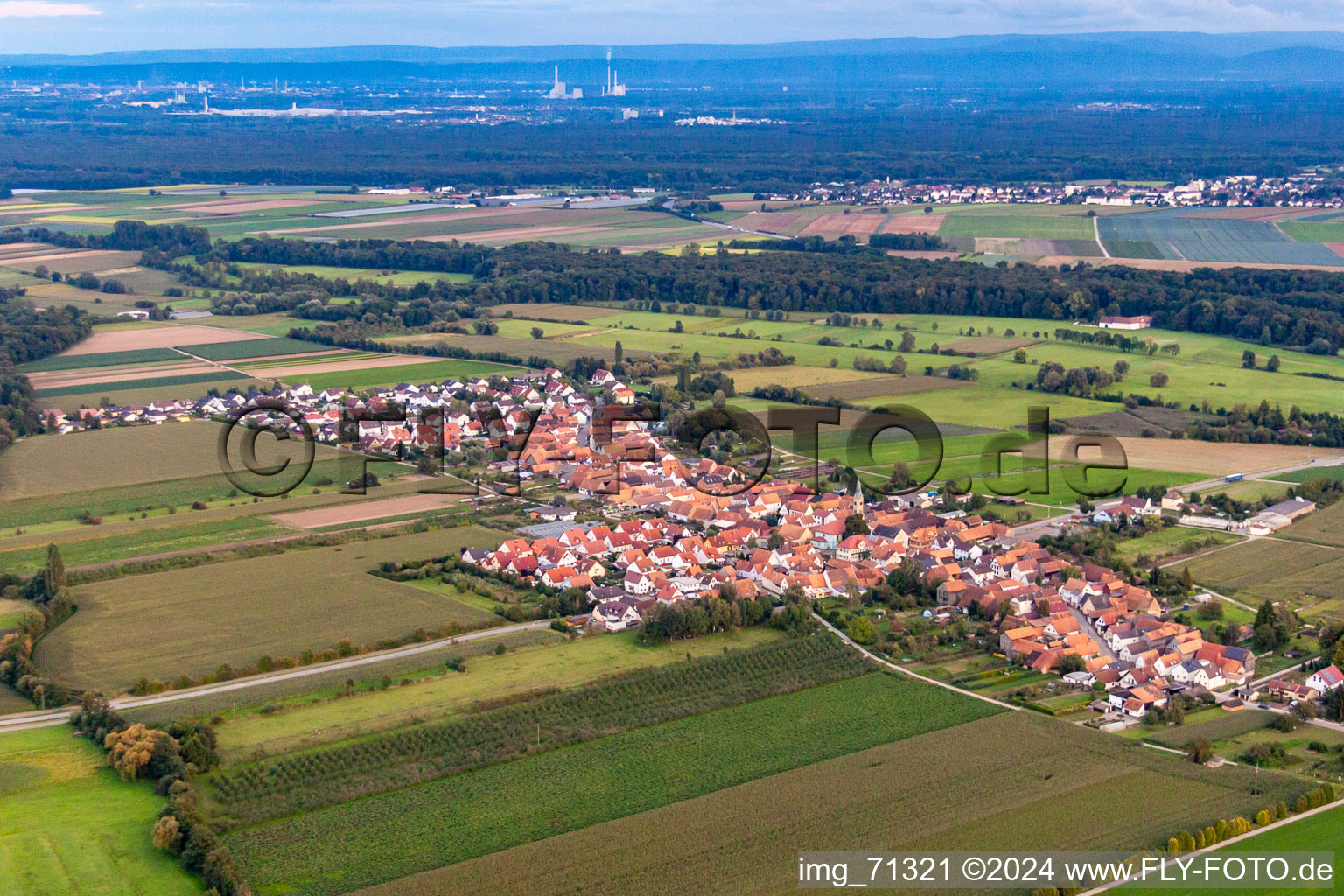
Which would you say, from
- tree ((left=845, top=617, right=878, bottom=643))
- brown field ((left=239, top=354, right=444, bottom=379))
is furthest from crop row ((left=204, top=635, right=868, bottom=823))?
brown field ((left=239, top=354, right=444, bottom=379))

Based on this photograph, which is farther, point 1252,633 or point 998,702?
point 1252,633

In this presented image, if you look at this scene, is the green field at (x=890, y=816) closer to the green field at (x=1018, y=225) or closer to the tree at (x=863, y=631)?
the tree at (x=863, y=631)

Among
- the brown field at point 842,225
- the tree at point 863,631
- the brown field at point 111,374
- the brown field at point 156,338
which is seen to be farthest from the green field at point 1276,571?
the brown field at point 842,225

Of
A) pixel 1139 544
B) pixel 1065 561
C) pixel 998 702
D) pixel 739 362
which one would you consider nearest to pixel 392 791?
pixel 998 702

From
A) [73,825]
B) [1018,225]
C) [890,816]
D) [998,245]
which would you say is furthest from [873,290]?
[73,825]

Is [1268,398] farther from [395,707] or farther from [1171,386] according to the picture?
[395,707]

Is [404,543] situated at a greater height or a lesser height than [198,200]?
lesser
